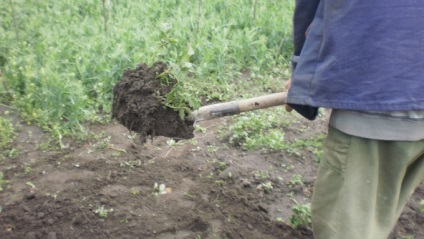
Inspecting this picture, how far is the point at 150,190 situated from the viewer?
11.3ft

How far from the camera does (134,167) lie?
3.70m

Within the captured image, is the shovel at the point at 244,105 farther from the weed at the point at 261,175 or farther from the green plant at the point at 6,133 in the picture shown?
the green plant at the point at 6,133

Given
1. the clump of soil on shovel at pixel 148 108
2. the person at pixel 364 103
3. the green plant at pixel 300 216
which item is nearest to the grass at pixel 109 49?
the clump of soil on shovel at pixel 148 108

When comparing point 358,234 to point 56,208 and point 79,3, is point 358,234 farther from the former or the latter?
point 79,3

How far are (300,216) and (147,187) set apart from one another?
1071 millimetres

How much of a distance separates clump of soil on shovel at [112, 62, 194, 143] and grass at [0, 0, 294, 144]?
2.66 feet

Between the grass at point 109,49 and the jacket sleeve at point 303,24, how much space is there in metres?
1.42

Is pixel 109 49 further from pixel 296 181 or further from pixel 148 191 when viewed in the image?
pixel 296 181

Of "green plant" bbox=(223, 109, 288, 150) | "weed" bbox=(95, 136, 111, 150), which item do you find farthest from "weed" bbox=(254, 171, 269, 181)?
"weed" bbox=(95, 136, 111, 150)

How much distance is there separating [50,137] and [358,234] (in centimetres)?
275

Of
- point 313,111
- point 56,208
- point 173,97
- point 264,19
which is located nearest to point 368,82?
point 313,111

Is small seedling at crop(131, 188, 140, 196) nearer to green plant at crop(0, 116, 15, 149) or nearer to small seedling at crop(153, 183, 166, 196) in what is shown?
small seedling at crop(153, 183, 166, 196)

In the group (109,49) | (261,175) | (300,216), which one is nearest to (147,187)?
(261,175)

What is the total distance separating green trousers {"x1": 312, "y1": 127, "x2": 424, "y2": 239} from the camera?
76.0 inches
